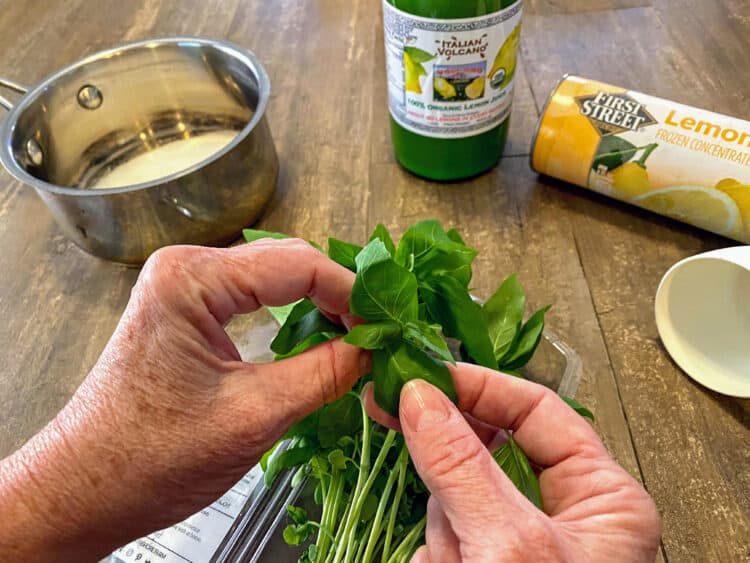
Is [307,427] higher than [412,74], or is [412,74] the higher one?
[412,74]

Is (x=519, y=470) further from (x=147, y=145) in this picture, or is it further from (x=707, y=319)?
(x=147, y=145)

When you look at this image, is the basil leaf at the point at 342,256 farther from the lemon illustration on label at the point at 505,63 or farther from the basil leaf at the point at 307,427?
the lemon illustration on label at the point at 505,63

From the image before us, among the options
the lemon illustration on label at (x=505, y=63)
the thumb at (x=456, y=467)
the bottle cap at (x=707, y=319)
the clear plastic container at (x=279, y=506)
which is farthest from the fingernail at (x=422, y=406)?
the lemon illustration on label at (x=505, y=63)

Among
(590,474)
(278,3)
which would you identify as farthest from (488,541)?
(278,3)

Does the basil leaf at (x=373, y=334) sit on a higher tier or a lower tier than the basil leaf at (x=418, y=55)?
lower

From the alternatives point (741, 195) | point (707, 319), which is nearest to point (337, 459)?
point (707, 319)

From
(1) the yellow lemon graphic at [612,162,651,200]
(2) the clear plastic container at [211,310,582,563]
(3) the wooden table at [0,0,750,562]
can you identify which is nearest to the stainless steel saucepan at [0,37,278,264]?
(3) the wooden table at [0,0,750,562]
